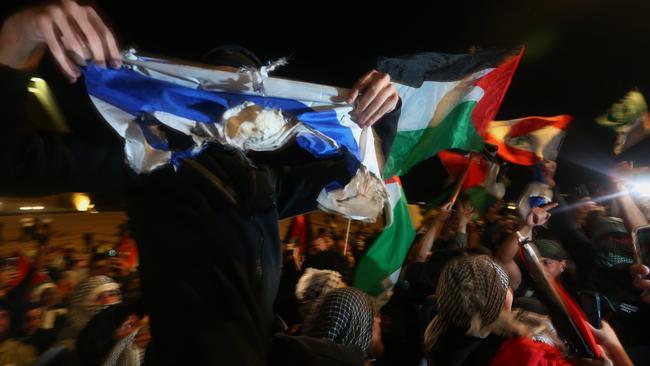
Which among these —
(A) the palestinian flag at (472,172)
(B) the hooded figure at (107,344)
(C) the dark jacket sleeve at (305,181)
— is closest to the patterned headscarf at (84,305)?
(B) the hooded figure at (107,344)

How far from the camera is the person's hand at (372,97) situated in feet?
5.31

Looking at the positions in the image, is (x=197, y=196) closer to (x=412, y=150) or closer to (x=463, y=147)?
(x=412, y=150)

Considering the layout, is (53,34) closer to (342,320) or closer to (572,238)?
(342,320)

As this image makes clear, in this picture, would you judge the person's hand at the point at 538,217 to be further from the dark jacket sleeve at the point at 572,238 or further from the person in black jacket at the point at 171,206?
the person in black jacket at the point at 171,206

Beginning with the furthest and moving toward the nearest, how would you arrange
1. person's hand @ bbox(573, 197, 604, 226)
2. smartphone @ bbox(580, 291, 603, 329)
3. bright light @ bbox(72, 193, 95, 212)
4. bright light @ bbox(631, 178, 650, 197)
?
bright light @ bbox(72, 193, 95, 212) < person's hand @ bbox(573, 197, 604, 226) < bright light @ bbox(631, 178, 650, 197) < smartphone @ bbox(580, 291, 603, 329)

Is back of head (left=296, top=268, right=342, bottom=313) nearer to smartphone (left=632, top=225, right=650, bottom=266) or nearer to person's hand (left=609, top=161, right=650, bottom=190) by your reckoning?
smartphone (left=632, top=225, right=650, bottom=266)

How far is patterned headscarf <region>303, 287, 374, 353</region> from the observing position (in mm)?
1462

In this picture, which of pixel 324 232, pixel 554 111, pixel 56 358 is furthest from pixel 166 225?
pixel 554 111

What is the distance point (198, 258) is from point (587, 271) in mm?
3650

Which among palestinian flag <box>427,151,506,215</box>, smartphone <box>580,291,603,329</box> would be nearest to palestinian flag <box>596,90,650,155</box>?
palestinian flag <box>427,151,506,215</box>

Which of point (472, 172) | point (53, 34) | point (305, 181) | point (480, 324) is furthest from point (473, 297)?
point (472, 172)

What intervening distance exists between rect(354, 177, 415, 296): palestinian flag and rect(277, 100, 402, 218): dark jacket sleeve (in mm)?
1252

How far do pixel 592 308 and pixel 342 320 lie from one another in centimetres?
151

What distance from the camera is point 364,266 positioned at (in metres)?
2.99
